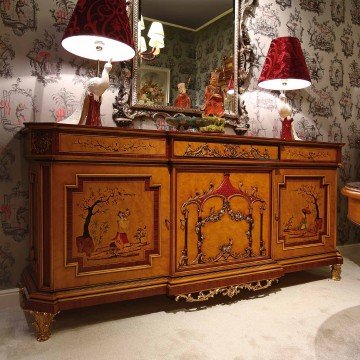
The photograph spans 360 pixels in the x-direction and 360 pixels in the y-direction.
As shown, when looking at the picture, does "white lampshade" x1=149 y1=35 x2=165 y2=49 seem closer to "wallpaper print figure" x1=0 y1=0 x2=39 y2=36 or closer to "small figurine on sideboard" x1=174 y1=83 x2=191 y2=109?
"small figurine on sideboard" x1=174 y1=83 x2=191 y2=109

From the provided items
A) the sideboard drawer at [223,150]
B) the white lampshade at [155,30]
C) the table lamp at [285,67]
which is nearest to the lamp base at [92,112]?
the sideboard drawer at [223,150]

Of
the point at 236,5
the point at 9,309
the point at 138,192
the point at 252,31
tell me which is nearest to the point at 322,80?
the point at 252,31

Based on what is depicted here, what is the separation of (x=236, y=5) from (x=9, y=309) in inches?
101

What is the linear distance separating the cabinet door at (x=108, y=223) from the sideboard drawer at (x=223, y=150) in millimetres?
161

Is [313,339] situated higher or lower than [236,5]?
lower

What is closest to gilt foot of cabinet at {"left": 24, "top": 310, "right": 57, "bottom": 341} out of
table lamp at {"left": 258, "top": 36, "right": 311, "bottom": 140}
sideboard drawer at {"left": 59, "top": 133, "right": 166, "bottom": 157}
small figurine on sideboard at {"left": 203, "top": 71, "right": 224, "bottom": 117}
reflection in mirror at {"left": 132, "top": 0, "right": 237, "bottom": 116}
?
sideboard drawer at {"left": 59, "top": 133, "right": 166, "bottom": 157}

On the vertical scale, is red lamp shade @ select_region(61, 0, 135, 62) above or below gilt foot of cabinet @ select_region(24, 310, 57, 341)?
above

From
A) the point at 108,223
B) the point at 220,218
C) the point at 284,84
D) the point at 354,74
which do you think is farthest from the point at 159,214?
the point at 354,74

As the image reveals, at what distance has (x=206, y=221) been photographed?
199 centimetres

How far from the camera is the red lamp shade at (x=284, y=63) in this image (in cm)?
252

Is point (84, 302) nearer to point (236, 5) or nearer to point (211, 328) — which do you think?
point (211, 328)

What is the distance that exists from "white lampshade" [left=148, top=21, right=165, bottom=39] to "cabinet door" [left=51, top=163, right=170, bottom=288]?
3.38 feet

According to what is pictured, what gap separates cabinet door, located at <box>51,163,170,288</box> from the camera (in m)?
1.65

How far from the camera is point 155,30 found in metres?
2.35
